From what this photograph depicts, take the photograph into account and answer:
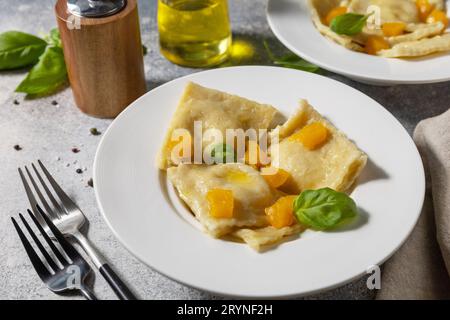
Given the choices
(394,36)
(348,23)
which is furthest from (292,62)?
(394,36)

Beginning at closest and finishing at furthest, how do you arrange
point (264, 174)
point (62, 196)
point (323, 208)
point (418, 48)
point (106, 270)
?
point (323, 208) < point (106, 270) < point (264, 174) < point (62, 196) < point (418, 48)

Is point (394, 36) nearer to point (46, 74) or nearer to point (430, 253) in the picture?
point (430, 253)

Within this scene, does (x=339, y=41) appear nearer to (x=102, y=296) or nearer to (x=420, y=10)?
(x=420, y=10)

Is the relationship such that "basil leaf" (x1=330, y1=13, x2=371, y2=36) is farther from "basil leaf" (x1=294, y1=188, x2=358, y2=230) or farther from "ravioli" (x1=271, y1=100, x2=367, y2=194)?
"basil leaf" (x1=294, y1=188, x2=358, y2=230)

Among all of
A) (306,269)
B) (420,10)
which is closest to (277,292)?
(306,269)

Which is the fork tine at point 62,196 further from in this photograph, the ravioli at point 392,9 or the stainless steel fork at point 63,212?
the ravioli at point 392,9

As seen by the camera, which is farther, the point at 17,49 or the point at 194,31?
the point at 17,49

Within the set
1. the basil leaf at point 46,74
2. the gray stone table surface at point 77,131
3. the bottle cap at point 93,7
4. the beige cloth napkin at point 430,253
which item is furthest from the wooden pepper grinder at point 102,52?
the beige cloth napkin at point 430,253

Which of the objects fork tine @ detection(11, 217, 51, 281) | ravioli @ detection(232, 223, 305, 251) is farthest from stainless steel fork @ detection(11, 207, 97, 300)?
ravioli @ detection(232, 223, 305, 251)
